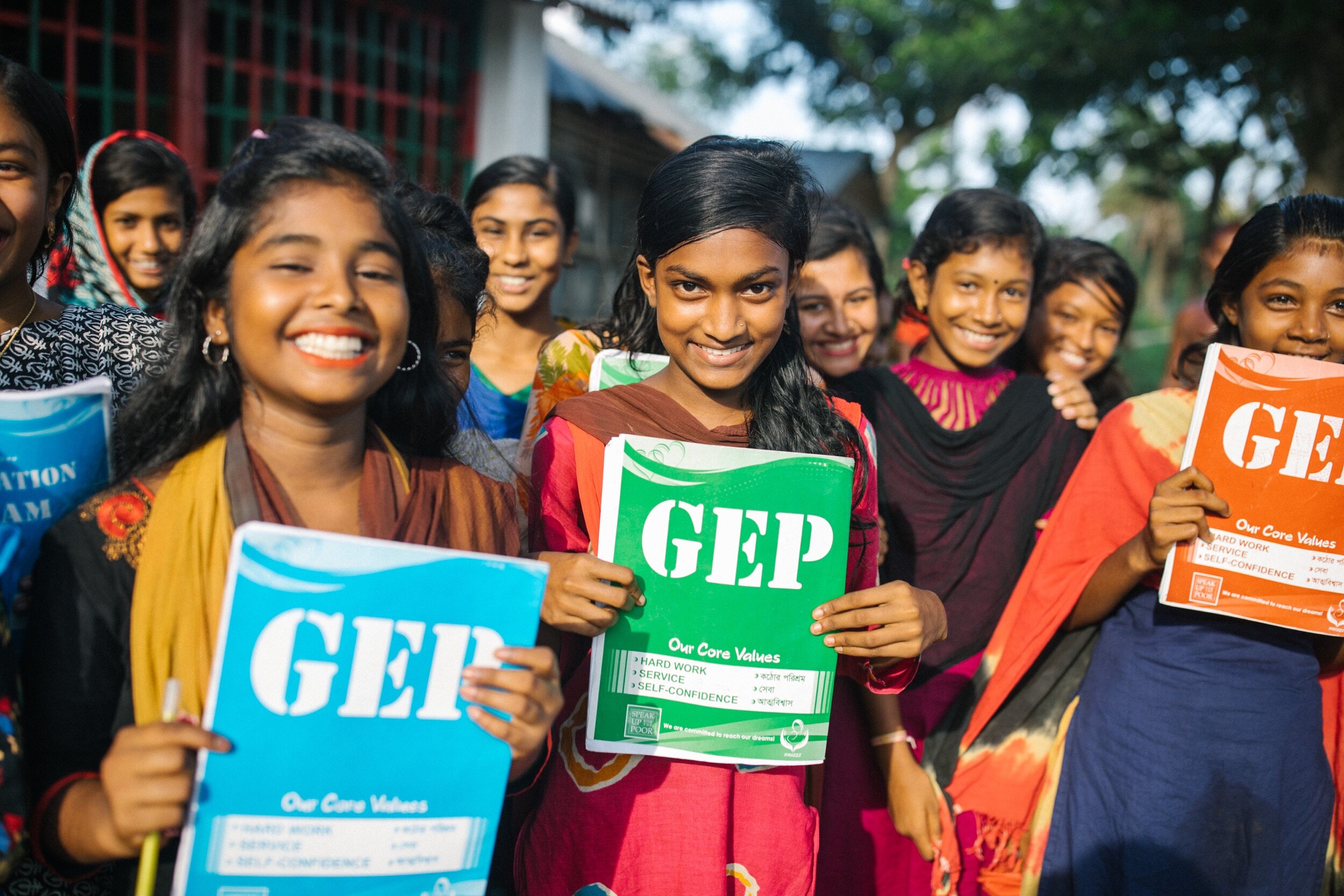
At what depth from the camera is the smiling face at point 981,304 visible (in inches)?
116

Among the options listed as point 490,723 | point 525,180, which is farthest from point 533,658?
point 525,180

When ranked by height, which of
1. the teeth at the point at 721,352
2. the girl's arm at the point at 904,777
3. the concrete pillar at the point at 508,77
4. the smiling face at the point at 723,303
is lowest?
the girl's arm at the point at 904,777

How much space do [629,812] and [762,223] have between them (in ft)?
3.98

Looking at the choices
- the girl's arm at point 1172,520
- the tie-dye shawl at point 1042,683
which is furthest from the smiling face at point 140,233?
the girl's arm at point 1172,520

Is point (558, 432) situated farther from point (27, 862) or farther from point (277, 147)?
point (27, 862)

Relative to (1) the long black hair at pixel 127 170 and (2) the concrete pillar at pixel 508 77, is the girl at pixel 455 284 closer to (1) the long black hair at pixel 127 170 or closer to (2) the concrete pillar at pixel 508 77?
(1) the long black hair at pixel 127 170

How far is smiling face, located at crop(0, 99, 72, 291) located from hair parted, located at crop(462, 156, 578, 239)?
177 centimetres

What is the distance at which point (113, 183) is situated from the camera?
3.70 meters

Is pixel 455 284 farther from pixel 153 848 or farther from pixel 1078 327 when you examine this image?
pixel 1078 327

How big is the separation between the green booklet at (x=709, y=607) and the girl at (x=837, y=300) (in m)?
1.62

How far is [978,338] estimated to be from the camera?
9.73ft

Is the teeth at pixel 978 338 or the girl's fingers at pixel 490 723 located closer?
the girl's fingers at pixel 490 723

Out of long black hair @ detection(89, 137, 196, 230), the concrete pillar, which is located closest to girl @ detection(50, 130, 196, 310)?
long black hair @ detection(89, 137, 196, 230)

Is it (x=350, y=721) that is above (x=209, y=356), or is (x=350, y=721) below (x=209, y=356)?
below
